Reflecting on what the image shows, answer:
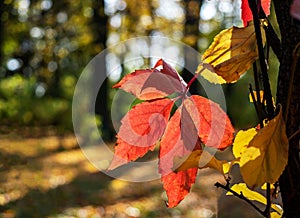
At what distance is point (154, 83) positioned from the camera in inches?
15.2

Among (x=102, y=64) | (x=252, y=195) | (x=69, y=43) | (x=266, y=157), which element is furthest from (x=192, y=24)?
(x=266, y=157)

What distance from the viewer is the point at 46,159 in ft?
26.7

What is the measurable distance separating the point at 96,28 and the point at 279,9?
8794mm

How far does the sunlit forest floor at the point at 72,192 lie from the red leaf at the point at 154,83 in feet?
12.7

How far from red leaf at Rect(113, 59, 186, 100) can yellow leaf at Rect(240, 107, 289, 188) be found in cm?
9

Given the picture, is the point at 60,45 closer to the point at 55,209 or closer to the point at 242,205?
the point at 55,209

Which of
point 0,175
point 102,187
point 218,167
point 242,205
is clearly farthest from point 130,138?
point 0,175

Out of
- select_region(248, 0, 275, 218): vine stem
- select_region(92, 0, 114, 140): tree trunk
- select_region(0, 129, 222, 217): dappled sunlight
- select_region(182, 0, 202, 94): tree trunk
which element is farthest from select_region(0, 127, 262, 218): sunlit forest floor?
select_region(248, 0, 275, 218): vine stem

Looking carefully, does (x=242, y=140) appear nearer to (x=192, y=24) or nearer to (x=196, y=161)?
(x=196, y=161)

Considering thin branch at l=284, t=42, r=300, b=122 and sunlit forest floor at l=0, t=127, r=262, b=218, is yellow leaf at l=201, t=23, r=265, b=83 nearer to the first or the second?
thin branch at l=284, t=42, r=300, b=122

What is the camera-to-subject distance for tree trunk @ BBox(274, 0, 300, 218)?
1.13 ft

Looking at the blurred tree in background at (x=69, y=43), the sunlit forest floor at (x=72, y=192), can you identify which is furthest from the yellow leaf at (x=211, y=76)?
the blurred tree in background at (x=69, y=43)

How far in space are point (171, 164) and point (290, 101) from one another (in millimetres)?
94

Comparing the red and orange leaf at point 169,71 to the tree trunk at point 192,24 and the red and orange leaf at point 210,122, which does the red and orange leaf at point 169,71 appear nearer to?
the red and orange leaf at point 210,122
